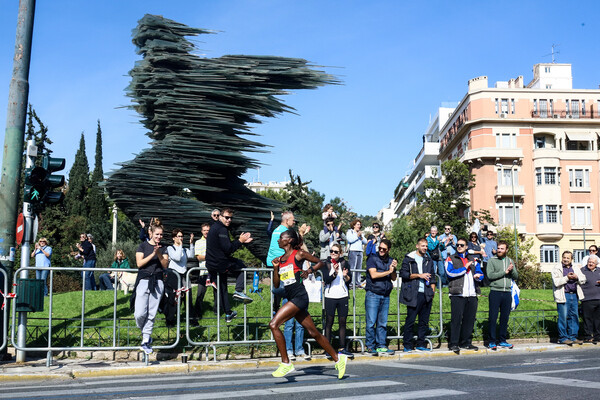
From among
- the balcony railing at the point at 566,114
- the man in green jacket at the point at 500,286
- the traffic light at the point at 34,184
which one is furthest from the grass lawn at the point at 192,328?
the balcony railing at the point at 566,114

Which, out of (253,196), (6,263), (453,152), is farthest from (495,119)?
(6,263)

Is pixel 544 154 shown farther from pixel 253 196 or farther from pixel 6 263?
pixel 6 263

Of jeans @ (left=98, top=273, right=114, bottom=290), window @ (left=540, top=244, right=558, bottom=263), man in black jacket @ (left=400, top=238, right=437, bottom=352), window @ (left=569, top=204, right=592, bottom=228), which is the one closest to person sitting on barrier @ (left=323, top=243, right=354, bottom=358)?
man in black jacket @ (left=400, top=238, right=437, bottom=352)

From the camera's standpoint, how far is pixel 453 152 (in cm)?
7806

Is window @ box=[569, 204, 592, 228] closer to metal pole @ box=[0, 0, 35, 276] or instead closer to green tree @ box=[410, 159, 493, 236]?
green tree @ box=[410, 159, 493, 236]

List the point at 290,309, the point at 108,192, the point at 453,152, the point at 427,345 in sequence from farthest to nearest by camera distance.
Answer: the point at 453,152 < the point at 108,192 < the point at 427,345 < the point at 290,309

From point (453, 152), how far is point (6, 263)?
237ft

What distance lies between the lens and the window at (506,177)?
6638 cm

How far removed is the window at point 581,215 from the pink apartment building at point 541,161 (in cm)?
10

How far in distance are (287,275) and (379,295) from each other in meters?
3.47

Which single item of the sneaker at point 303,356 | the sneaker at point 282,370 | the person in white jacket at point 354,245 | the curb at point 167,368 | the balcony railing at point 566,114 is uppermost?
the balcony railing at point 566,114

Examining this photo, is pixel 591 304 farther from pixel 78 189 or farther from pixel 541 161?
pixel 78 189

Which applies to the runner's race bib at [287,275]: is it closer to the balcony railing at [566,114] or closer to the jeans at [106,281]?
the jeans at [106,281]

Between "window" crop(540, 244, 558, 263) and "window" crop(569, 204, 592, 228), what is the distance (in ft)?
9.75
